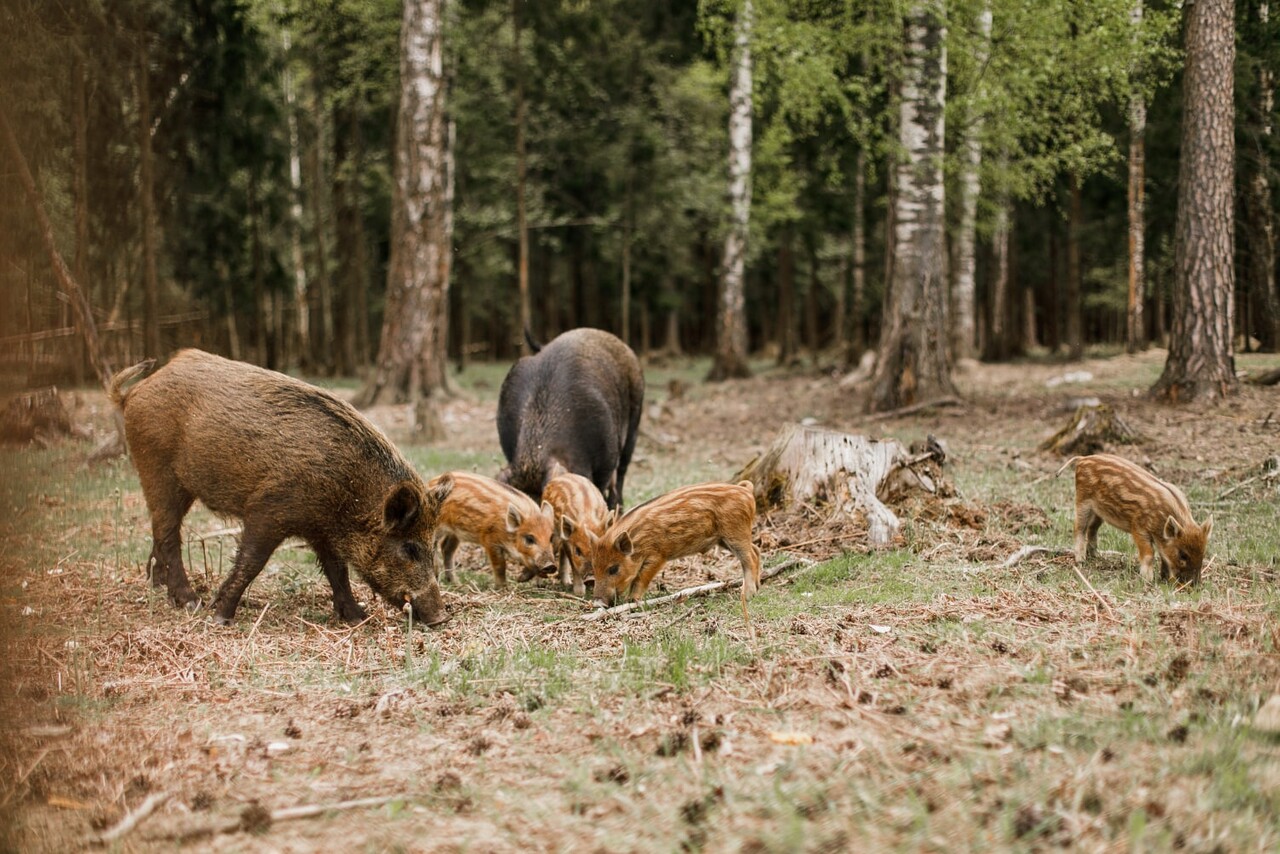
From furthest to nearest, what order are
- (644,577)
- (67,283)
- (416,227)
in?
(416,227) → (67,283) → (644,577)

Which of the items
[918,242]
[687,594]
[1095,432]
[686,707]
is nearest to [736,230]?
[918,242]

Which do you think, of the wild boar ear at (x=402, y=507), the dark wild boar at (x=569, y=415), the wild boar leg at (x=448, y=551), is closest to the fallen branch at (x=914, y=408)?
the dark wild boar at (x=569, y=415)

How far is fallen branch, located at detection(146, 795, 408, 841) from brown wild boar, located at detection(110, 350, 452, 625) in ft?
7.65

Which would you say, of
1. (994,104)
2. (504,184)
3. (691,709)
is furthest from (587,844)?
(504,184)

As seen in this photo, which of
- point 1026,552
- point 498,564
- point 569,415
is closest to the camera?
point 1026,552

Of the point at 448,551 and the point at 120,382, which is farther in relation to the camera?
the point at 448,551

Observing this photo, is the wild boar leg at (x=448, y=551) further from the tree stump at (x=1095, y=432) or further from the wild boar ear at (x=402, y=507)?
the tree stump at (x=1095, y=432)

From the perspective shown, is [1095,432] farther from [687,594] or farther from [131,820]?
[131,820]

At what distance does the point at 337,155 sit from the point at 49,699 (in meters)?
26.2

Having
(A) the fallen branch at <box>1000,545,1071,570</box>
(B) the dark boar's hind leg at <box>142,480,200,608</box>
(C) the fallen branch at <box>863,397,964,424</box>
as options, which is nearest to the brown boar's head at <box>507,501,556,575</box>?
(B) the dark boar's hind leg at <box>142,480,200,608</box>

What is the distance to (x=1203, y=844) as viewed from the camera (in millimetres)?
2682

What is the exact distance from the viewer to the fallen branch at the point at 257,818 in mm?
3031

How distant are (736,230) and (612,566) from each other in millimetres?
17717

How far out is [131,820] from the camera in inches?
121
